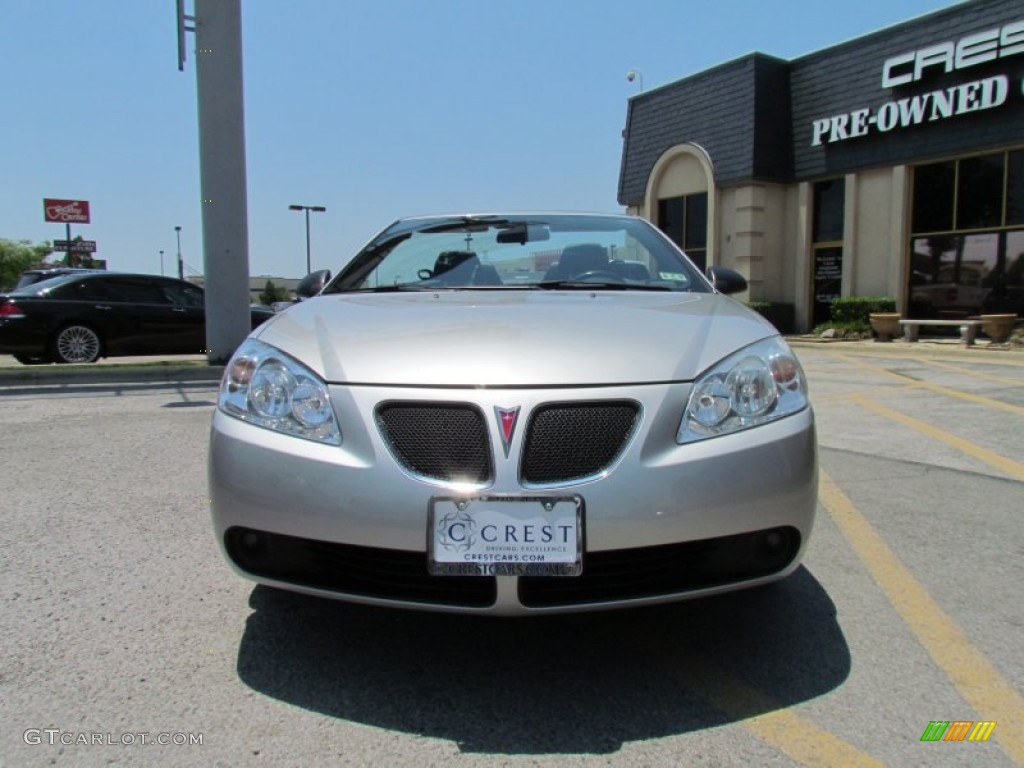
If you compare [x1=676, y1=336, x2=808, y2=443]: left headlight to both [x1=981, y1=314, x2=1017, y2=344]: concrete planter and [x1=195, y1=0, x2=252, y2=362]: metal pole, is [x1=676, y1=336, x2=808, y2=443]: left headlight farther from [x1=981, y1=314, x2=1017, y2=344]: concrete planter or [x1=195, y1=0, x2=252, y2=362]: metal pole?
[x1=981, y1=314, x2=1017, y2=344]: concrete planter

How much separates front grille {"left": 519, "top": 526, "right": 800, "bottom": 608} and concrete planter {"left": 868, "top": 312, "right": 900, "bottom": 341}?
15.3 meters

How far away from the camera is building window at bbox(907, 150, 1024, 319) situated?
14727mm

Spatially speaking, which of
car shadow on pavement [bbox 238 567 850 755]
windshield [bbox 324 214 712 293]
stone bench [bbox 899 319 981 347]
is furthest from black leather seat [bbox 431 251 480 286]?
stone bench [bbox 899 319 981 347]

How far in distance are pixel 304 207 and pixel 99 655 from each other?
3962 cm

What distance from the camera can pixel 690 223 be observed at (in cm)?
2053

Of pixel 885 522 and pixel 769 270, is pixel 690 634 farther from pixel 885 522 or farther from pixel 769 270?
pixel 769 270

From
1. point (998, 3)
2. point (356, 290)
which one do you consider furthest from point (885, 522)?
point (998, 3)

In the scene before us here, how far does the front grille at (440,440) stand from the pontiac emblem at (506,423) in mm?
41

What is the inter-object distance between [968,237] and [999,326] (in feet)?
8.23

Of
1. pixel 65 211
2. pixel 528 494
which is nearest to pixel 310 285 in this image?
pixel 528 494

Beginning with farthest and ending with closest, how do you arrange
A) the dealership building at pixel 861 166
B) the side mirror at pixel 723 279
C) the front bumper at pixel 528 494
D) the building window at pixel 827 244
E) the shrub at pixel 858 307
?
the building window at pixel 827 244
the shrub at pixel 858 307
the dealership building at pixel 861 166
the side mirror at pixel 723 279
the front bumper at pixel 528 494

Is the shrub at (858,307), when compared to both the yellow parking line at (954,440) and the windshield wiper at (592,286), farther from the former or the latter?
the windshield wiper at (592,286)

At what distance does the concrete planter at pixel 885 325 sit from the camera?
615 inches

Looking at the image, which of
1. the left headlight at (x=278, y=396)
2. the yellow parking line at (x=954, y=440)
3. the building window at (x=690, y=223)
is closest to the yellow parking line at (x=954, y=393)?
the yellow parking line at (x=954, y=440)
